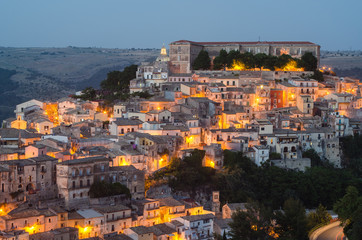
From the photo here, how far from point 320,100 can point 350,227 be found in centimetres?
2148

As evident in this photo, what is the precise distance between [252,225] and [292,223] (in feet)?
6.35

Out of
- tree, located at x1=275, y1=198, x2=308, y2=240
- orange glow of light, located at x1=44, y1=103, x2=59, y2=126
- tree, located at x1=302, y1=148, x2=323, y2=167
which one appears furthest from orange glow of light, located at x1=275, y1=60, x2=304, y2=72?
tree, located at x1=275, y1=198, x2=308, y2=240

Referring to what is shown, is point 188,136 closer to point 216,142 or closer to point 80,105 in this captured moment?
point 216,142

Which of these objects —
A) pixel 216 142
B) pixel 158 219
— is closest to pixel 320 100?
pixel 216 142

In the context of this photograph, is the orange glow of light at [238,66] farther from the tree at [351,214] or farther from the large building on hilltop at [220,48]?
the tree at [351,214]

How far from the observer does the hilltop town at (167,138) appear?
26.2 meters

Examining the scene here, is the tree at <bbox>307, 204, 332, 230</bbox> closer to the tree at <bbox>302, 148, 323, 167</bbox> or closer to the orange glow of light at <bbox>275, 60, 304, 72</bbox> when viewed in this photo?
the tree at <bbox>302, 148, 323, 167</bbox>

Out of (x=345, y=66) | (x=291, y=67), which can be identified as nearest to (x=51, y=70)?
(x=345, y=66)

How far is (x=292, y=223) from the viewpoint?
2469cm

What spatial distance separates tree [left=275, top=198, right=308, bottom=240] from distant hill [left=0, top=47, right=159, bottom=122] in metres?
39.6

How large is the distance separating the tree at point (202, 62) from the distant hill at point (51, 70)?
2063 centimetres

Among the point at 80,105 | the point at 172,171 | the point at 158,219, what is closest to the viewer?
the point at 158,219

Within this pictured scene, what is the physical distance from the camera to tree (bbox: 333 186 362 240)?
20594 mm

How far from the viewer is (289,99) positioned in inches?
1663
